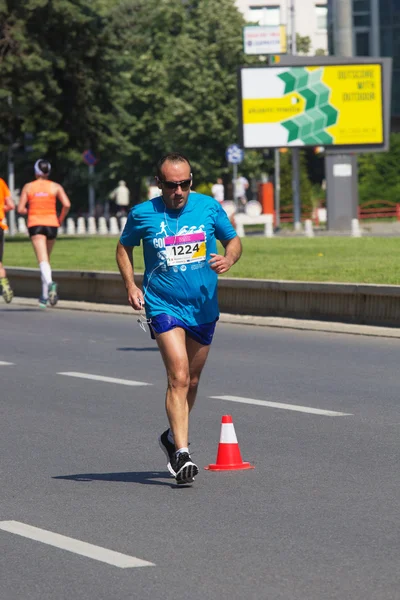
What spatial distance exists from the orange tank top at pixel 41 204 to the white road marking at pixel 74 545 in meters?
14.6

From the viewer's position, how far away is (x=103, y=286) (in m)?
23.7

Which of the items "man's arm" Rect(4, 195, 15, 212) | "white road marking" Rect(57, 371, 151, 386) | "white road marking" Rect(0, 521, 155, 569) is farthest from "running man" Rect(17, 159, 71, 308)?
"white road marking" Rect(0, 521, 155, 569)

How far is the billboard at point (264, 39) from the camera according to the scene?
5878 centimetres

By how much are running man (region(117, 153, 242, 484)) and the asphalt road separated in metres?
0.53

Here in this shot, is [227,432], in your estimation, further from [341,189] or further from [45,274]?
[341,189]

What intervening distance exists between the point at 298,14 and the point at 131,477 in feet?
331

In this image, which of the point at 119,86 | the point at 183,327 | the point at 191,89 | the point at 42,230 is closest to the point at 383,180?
the point at 119,86

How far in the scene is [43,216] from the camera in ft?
71.0

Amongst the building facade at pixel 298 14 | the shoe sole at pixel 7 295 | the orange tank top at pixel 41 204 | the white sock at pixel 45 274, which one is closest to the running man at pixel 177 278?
the white sock at pixel 45 274

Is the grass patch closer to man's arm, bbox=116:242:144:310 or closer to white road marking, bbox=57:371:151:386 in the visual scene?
white road marking, bbox=57:371:151:386

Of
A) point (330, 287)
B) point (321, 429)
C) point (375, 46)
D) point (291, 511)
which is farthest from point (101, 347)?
point (375, 46)

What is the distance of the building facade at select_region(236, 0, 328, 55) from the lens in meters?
106

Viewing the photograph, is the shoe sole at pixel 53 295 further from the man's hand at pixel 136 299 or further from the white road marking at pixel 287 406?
the man's hand at pixel 136 299

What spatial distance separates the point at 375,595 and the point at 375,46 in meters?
64.9
